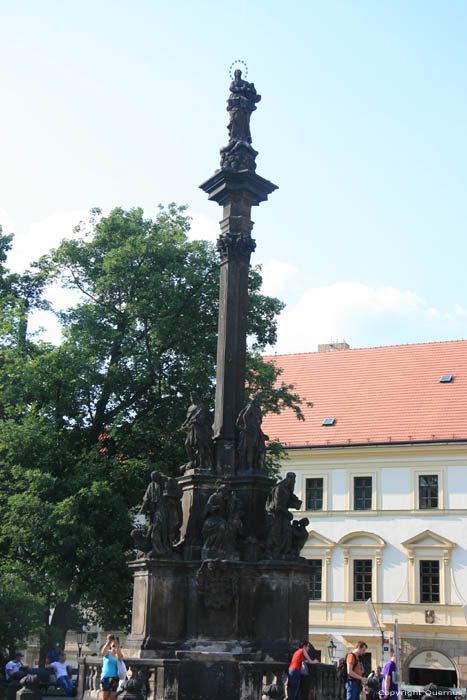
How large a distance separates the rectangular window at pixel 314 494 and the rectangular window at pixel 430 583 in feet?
16.5

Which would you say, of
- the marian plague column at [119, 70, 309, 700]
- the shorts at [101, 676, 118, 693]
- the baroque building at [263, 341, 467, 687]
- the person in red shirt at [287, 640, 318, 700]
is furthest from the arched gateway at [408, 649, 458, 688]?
the shorts at [101, 676, 118, 693]

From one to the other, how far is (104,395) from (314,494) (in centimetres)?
1688

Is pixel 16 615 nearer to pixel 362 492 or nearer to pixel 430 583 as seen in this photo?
pixel 430 583

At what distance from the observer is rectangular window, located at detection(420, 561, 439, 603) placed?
33844 millimetres

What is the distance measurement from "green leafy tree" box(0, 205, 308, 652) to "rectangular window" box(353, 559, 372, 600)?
13.1 meters

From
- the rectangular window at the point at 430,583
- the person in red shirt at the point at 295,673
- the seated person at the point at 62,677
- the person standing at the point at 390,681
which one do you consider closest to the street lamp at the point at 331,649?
the rectangular window at the point at 430,583

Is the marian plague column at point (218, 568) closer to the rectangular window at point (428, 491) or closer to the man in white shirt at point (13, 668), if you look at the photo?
the man in white shirt at point (13, 668)

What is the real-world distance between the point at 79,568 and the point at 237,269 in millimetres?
9588

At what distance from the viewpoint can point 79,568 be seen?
20797 millimetres

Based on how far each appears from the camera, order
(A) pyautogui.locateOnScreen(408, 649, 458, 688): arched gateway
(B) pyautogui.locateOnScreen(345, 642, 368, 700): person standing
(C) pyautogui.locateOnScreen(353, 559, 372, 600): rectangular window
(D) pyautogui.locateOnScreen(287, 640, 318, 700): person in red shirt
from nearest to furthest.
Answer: (D) pyautogui.locateOnScreen(287, 640, 318, 700): person in red shirt < (B) pyautogui.locateOnScreen(345, 642, 368, 700): person standing < (A) pyautogui.locateOnScreen(408, 649, 458, 688): arched gateway < (C) pyautogui.locateOnScreen(353, 559, 372, 600): rectangular window

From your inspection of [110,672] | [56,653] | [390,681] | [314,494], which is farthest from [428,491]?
[110,672]

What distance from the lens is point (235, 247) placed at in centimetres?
1445

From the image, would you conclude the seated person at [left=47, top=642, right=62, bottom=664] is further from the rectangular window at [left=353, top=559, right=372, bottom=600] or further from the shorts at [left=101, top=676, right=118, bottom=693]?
the rectangular window at [left=353, top=559, right=372, bottom=600]

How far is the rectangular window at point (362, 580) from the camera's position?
3500cm
